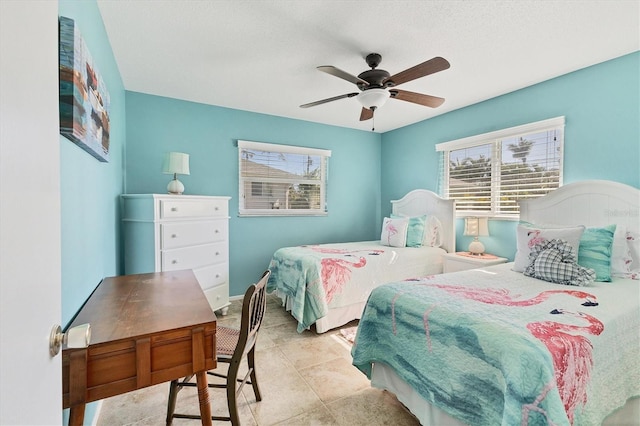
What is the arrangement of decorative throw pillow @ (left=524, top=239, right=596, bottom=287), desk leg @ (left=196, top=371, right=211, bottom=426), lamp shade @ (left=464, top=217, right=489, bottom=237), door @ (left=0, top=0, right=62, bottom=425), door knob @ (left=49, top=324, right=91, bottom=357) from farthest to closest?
lamp shade @ (left=464, top=217, right=489, bottom=237), decorative throw pillow @ (left=524, top=239, right=596, bottom=287), desk leg @ (left=196, top=371, right=211, bottom=426), door knob @ (left=49, top=324, right=91, bottom=357), door @ (left=0, top=0, right=62, bottom=425)

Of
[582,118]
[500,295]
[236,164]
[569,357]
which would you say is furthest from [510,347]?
[236,164]

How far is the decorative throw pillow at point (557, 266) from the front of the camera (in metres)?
2.08

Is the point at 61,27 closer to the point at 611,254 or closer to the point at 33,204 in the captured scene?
the point at 33,204

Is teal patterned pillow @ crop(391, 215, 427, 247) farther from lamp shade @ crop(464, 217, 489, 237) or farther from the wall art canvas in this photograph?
the wall art canvas

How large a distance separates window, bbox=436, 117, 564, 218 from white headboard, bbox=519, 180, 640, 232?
0.90 ft

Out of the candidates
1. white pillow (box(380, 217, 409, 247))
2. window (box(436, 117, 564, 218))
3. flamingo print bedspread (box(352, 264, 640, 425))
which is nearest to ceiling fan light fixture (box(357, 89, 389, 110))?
flamingo print bedspread (box(352, 264, 640, 425))

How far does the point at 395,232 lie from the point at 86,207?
3.31 m

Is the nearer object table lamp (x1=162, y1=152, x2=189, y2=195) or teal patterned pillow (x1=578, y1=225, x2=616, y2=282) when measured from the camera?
teal patterned pillow (x1=578, y1=225, x2=616, y2=282)

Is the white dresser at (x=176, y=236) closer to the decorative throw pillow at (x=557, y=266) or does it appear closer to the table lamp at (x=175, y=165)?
the table lamp at (x=175, y=165)

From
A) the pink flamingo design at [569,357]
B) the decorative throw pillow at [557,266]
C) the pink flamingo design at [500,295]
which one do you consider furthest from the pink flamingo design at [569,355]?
the decorative throw pillow at [557,266]

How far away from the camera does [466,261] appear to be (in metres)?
3.29

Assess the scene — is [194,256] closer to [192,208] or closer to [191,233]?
[191,233]

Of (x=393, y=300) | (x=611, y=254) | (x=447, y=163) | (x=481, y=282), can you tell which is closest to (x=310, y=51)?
(x=393, y=300)

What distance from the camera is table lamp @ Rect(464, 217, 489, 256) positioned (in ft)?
11.2
